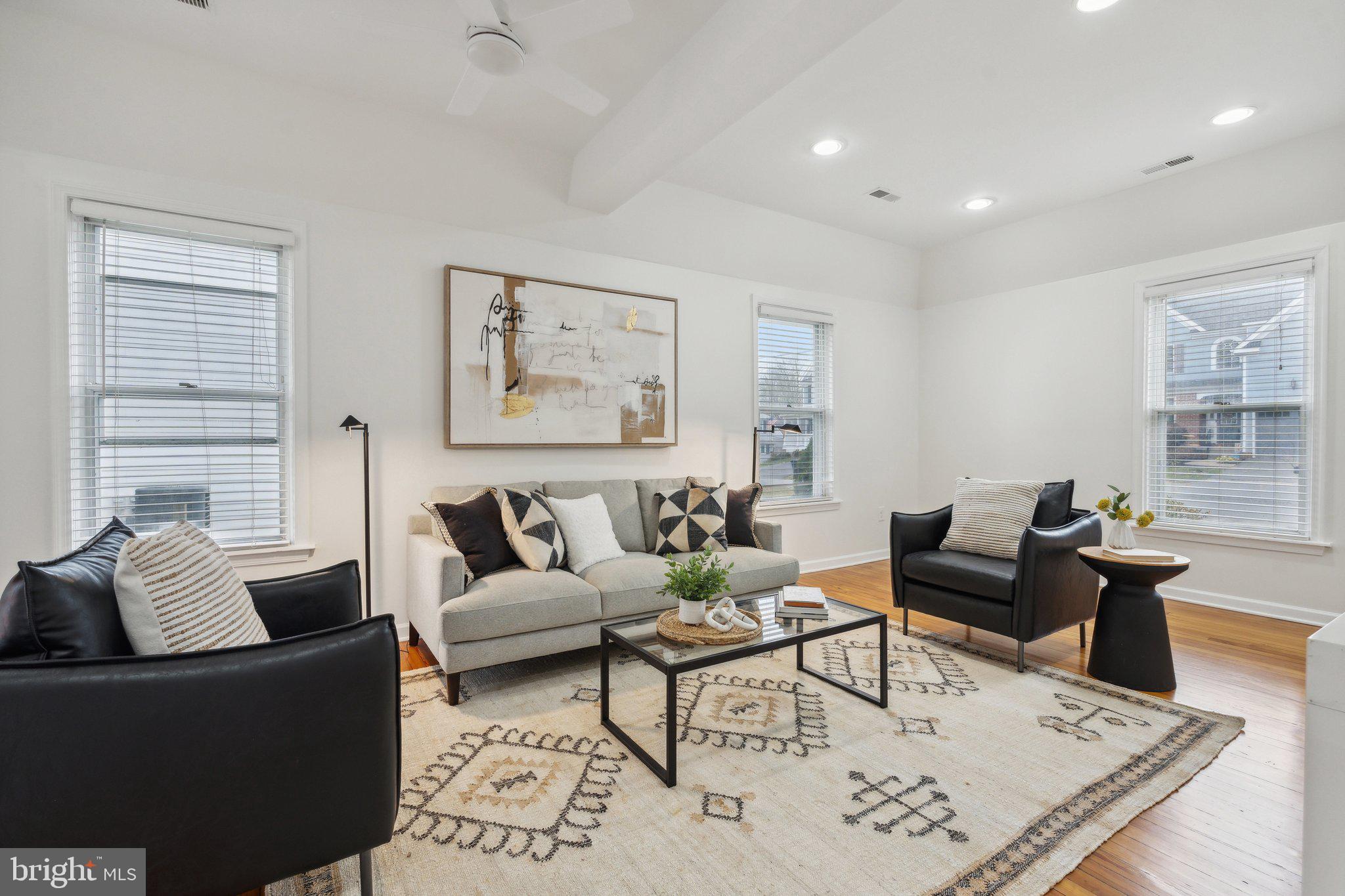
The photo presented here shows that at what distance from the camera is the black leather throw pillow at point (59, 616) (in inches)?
45.0

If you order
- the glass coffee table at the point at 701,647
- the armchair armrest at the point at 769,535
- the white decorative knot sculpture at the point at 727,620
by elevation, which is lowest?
the glass coffee table at the point at 701,647

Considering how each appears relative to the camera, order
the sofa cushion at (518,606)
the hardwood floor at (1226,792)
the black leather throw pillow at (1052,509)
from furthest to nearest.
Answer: the black leather throw pillow at (1052,509)
the sofa cushion at (518,606)
the hardwood floor at (1226,792)

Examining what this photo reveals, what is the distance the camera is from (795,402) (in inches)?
196

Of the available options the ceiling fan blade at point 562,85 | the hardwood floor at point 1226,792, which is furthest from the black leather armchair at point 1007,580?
the ceiling fan blade at point 562,85

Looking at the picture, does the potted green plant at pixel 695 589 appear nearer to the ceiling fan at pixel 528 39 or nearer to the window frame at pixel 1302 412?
the ceiling fan at pixel 528 39

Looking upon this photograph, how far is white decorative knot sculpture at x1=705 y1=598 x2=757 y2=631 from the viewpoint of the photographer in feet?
7.24

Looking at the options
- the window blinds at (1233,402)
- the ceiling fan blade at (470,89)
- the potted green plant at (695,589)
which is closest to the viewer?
the potted green plant at (695,589)

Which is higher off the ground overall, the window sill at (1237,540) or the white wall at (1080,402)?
the white wall at (1080,402)

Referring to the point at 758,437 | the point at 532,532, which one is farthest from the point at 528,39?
the point at 758,437

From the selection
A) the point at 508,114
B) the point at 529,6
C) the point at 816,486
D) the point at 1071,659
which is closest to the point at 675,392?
the point at 816,486

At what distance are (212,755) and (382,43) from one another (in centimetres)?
289

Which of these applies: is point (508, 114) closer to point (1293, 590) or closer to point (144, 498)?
point (144, 498)

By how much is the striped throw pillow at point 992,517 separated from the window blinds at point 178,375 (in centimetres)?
360

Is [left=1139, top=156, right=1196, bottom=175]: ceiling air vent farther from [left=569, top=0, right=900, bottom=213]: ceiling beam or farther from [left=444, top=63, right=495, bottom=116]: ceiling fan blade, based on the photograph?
[left=444, top=63, right=495, bottom=116]: ceiling fan blade
